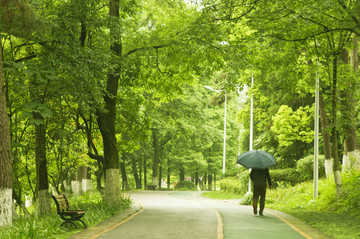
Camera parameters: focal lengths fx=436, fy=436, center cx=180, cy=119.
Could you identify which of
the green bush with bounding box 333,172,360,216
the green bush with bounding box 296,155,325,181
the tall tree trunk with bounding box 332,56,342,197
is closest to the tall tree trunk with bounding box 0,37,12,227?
the green bush with bounding box 333,172,360,216

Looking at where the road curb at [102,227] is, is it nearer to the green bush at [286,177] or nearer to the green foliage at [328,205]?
the green foliage at [328,205]

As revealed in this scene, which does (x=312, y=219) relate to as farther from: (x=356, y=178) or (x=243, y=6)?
(x=243, y=6)

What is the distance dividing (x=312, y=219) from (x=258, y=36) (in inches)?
248

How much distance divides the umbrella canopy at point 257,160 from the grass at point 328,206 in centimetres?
216

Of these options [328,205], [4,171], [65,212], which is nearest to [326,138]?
[328,205]

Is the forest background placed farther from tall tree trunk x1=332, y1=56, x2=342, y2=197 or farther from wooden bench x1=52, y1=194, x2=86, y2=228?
wooden bench x1=52, y1=194, x2=86, y2=228

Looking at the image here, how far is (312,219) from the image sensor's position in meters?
14.1

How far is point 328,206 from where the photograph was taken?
→ 57.6 ft

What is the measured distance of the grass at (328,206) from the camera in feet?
40.1

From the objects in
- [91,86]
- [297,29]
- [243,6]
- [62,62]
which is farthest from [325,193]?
[62,62]

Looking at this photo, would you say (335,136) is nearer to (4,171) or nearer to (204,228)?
(204,228)

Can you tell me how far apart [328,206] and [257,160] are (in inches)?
190

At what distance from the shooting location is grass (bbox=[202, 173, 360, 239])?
40.1 ft

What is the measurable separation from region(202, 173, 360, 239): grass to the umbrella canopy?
216 centimetres
